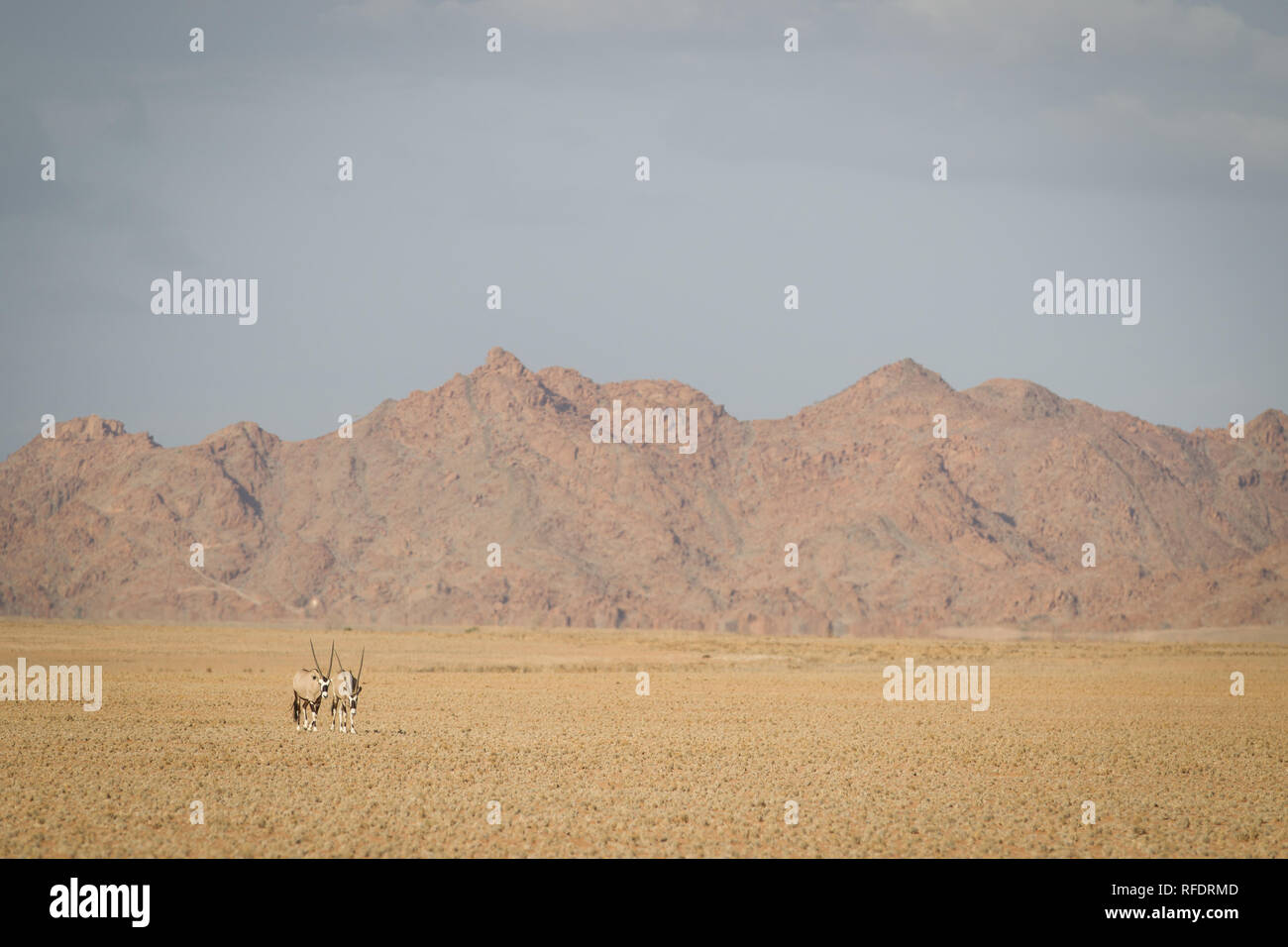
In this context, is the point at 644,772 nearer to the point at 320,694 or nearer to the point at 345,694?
the point at 345,694

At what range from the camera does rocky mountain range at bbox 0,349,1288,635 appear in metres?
144

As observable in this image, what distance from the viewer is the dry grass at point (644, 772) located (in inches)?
648

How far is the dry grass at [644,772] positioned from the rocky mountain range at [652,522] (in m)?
98.0

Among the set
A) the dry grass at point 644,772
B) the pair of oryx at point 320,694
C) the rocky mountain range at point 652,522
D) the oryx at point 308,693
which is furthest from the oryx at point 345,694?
the rocky mountain range at point 652,522

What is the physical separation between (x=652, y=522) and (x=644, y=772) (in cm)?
14579

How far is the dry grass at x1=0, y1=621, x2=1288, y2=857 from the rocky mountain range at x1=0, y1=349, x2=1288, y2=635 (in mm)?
98007

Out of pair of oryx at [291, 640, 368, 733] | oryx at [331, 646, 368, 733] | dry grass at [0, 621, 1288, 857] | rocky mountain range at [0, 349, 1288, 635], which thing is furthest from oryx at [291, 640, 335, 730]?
rocky mountain range at [0, 349, 1288, 635]

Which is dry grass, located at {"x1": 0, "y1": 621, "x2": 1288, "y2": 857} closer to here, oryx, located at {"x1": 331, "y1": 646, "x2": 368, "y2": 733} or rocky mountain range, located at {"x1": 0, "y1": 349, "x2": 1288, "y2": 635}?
oryx, located at {"x1": 331, "y1": 646, "x2": 368, "y2": 733}

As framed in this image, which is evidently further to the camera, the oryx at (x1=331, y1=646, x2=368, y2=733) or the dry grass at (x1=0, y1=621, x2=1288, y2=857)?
the oryx at (x1=331, y1=646, x2=368, y2=733)

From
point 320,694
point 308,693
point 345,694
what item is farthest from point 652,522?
point 320,694

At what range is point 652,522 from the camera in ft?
552

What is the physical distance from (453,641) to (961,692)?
Result: 47051 millimetres

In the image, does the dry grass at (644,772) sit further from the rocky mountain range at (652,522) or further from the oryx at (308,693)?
the rocky mountain range at (652,522)
